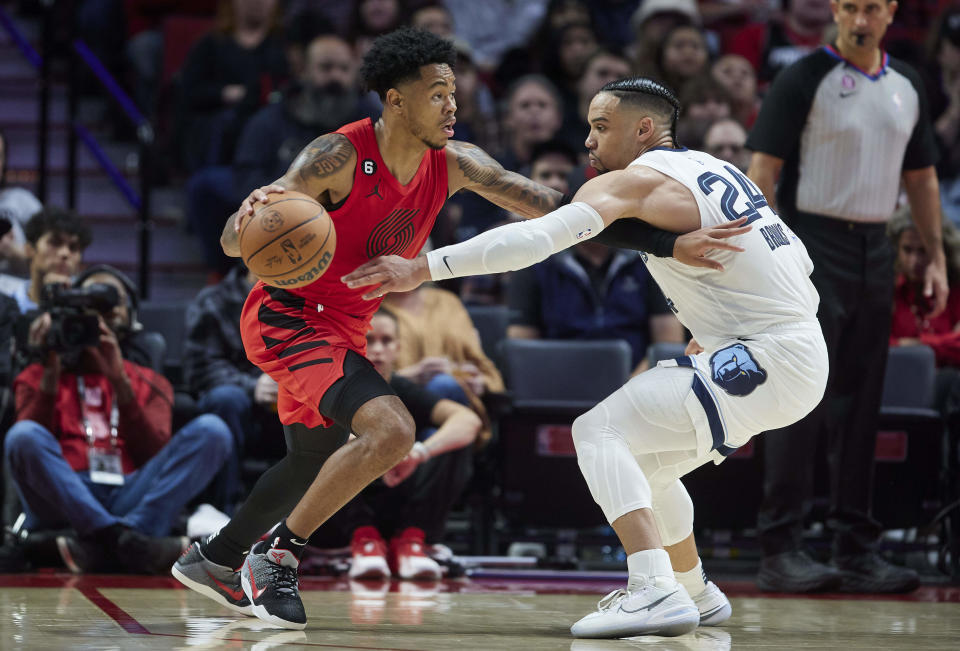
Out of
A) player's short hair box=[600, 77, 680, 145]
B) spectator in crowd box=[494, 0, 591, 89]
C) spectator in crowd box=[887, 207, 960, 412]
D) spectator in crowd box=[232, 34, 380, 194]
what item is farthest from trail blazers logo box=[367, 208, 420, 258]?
spectator in crowd box=[494, 0, 591, 89]

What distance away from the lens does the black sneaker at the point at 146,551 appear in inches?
219

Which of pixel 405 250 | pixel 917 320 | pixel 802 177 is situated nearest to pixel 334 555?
pixel 405 250

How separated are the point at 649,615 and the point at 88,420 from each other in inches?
122

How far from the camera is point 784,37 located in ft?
31.7

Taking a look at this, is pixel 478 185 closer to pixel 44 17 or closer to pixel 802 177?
pixel 802 177

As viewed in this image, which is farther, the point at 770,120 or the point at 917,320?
the point at 917,320

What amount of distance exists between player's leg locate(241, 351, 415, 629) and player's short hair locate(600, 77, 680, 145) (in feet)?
3.95

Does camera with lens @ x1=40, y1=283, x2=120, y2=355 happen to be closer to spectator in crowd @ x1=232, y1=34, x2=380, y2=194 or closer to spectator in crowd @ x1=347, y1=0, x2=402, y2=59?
spectator in crowd @ x1=232, y1=34, x2=380, y2=194

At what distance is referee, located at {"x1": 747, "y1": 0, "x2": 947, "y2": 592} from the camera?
548 cm

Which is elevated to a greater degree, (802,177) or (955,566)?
(802,177)

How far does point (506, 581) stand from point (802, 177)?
2.16 m

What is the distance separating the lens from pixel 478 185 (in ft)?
15.0

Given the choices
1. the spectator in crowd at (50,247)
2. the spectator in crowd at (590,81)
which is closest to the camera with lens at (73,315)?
the spectator in crowd at (50,247)

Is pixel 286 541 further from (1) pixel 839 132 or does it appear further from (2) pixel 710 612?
(1) pixel 839 132
